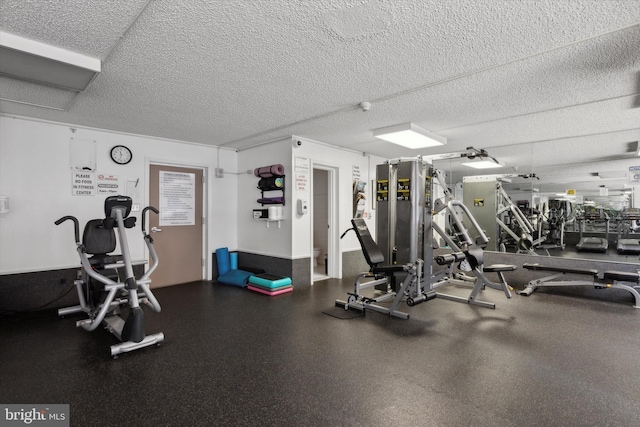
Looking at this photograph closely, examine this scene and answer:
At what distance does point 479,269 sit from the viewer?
13.5ft

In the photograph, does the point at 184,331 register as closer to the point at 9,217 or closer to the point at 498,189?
the point at 9,217

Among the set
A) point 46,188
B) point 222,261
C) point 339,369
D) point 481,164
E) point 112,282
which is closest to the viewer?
point 339,369

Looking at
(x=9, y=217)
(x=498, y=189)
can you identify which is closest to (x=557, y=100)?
(x=498, y=189)

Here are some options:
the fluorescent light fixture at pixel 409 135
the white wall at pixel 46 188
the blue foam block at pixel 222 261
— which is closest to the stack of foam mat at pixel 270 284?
the blue foam block at pixel 222 261

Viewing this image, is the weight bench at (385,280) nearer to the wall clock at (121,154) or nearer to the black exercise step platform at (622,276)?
the black exercise step platform at (622,276)

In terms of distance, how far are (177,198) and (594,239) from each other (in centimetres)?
769

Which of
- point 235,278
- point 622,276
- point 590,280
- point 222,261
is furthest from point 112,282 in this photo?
point 590,280

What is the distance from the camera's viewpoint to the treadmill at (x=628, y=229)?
4.97m

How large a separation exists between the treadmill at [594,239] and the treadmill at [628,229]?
0.39m

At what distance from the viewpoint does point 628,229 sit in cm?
517

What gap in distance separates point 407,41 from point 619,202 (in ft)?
17.5

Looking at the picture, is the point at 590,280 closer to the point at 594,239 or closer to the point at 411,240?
the point at 594,239

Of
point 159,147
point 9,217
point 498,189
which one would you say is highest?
point 159,147

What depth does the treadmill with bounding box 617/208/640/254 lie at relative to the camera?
4.97 metres
